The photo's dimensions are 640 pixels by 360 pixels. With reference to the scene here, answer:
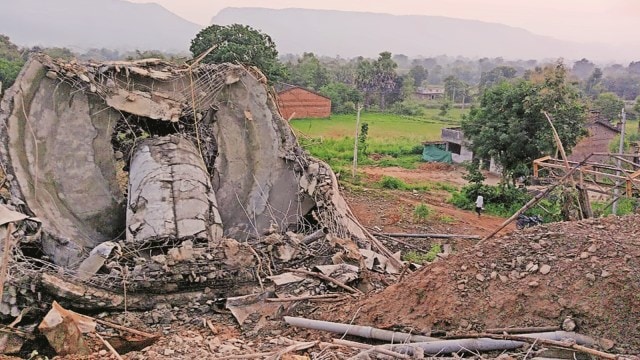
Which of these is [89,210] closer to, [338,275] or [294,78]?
[338,275]

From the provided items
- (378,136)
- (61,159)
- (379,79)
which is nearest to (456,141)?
(378,136)

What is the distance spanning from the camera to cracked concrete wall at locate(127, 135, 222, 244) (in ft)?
24.1

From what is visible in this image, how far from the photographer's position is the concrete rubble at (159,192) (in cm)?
682

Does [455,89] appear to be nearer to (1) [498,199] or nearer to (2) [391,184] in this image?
(2) [391,184]

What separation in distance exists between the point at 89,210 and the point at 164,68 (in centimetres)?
228

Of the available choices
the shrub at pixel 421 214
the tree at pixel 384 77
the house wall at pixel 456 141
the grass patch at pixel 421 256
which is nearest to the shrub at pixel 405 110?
the tree at pixel 384 77

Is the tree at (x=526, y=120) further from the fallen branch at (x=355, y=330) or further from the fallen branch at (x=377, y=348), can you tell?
the fallen branch at (x=377, y=348)

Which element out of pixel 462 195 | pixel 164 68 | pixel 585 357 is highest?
pixel 164 68

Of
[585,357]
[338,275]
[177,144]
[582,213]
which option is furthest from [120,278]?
[582,213]

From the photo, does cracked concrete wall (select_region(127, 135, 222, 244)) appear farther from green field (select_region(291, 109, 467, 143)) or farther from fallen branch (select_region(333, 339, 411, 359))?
green field (select_region(291, 109, 467, 143))

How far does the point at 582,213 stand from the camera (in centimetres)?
912

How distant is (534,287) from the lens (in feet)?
16.3

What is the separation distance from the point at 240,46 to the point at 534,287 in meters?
26.7

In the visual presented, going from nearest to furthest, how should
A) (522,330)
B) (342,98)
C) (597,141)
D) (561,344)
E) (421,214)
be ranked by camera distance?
(561,344), (522,330), (421,214), (597,141), (342,98)
